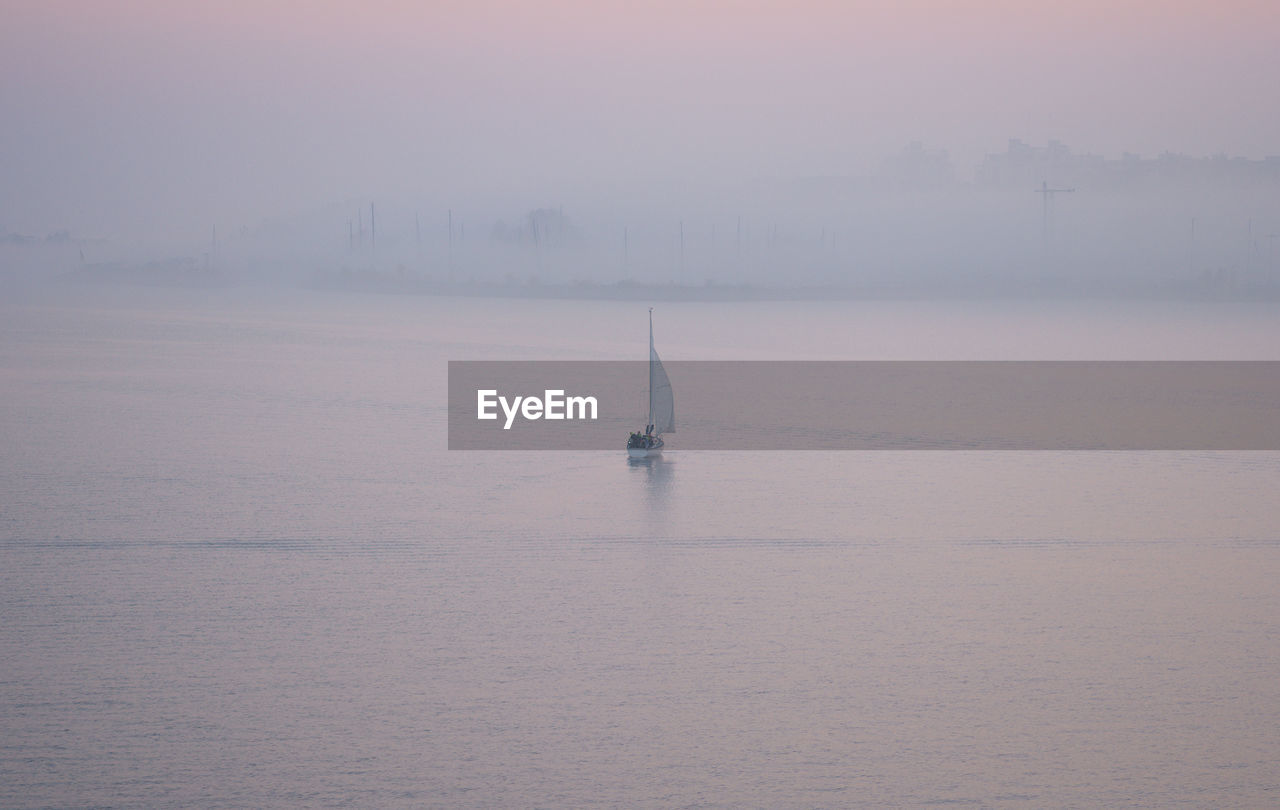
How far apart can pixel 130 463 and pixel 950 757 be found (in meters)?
23.5

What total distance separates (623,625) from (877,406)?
2534 cm

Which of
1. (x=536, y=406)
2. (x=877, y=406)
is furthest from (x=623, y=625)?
(x=877, y=406)

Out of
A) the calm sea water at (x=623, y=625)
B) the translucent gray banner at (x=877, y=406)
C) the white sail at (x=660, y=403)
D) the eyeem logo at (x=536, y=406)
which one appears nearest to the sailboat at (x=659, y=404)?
the white sail at (x=660, y=403)

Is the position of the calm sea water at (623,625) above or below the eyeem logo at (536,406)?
below

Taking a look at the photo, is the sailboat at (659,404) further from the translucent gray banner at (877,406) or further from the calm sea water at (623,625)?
the calm sea water at (623,625)

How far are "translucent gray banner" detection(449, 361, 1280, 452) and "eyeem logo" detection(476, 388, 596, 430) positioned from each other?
7 cm

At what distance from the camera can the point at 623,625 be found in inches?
698

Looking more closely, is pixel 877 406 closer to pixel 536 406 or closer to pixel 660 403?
pixel 660 403

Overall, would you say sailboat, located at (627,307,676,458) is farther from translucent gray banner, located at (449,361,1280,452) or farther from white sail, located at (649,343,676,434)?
translucent gray banner, located at (449,361,1280,452)

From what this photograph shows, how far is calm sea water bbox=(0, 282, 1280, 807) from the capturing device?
42.2ft

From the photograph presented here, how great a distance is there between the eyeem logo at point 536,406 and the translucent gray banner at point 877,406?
0.24 ft

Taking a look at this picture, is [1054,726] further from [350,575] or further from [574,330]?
[574,330]

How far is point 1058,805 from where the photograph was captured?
12094 mm

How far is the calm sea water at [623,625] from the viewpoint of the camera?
1288 cm
